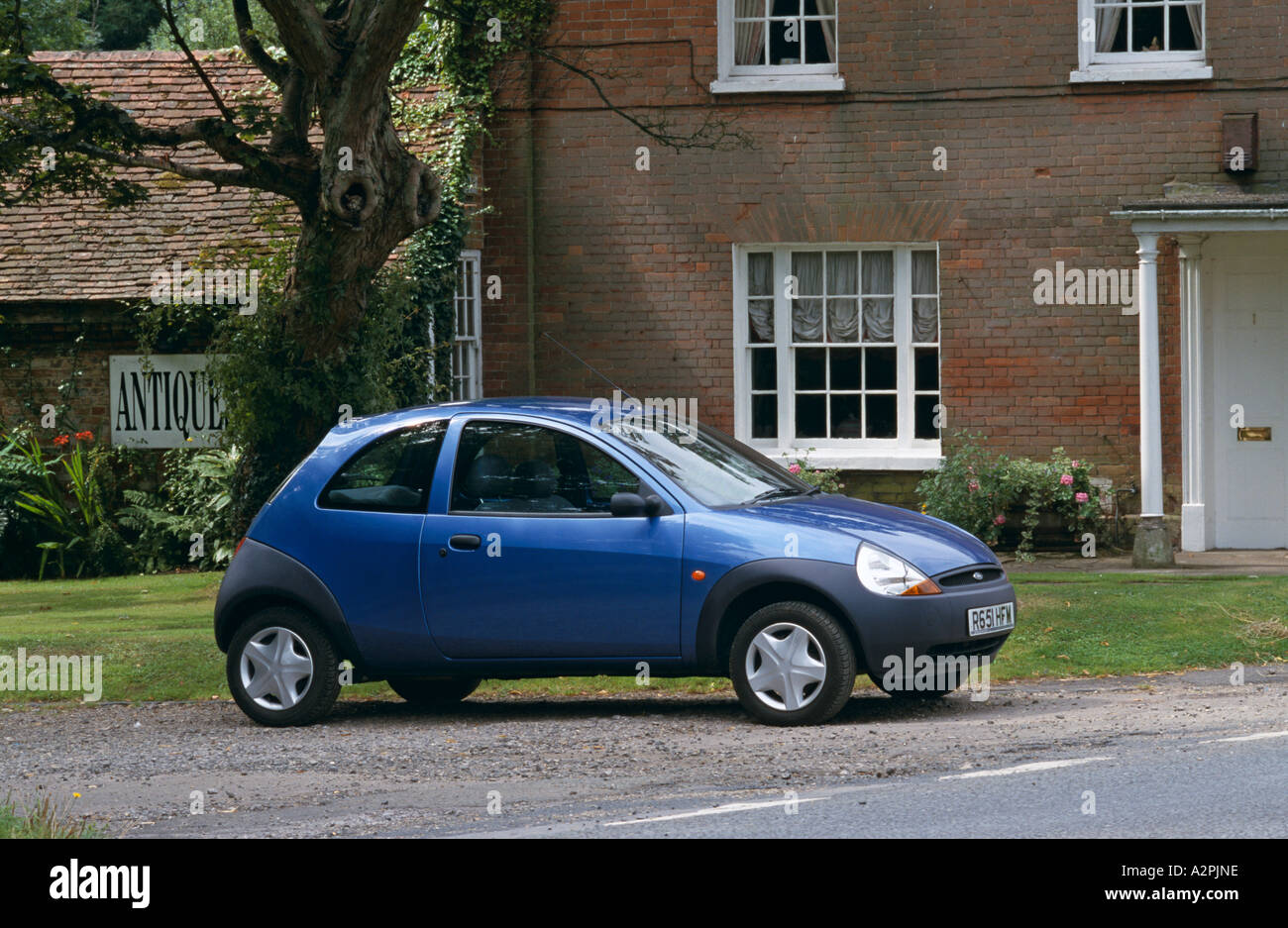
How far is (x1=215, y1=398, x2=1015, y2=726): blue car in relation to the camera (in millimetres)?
8305

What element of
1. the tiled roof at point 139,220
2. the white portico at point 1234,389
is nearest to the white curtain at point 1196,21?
the white portico at point 1234,389

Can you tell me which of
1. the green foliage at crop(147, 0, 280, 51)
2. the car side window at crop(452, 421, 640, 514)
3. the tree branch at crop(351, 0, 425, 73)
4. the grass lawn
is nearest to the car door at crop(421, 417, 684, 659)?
the car side window at crop(452, 421, 640, 514)

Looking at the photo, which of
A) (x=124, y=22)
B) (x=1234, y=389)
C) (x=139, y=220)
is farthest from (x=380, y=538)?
(x=124, y=22)

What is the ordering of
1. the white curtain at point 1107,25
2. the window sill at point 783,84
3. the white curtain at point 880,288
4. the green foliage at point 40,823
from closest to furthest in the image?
the green foliage at point 40,823, the white curtain at point 1107,25, the window sill at point 783,84, the white curtain at point 880,288

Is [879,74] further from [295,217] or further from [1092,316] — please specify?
[295,217]

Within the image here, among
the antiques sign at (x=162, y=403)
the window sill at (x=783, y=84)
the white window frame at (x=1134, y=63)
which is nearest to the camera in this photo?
the white window frame at (x=1134, y=63)

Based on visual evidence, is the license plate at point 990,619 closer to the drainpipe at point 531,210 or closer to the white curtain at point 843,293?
the white curtain at point 843,293

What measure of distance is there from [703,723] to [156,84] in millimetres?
13200

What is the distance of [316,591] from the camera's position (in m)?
8.95

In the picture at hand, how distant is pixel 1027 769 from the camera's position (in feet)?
23.7

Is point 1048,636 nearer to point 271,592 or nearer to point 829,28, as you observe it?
point 271,592

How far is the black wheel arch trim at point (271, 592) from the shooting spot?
352 inches

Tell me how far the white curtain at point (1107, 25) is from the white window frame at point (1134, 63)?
0.08m

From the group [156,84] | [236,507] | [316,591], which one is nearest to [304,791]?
[316,591]
